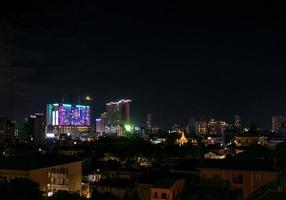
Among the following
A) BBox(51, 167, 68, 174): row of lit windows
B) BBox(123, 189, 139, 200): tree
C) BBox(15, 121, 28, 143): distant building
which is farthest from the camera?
BBox(15, 121, 28, 143): distant building

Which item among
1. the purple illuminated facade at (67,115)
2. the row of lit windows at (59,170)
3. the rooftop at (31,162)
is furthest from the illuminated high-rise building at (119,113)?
the row of lit windows at (59,170)

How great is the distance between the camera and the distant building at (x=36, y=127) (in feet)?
280

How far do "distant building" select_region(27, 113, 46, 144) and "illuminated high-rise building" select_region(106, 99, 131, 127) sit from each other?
3698 centimetres

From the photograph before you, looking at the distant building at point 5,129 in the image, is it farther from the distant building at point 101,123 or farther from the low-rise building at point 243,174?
the low-rise building at point 243,174

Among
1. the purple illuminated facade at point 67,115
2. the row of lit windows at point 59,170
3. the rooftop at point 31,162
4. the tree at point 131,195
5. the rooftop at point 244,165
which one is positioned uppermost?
the purple illuminated facade at point 67,115

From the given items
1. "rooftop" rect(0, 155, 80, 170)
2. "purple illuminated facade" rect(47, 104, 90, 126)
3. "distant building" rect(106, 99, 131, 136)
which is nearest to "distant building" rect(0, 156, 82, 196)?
"rooftop" rect(0, 155, 80, 170)

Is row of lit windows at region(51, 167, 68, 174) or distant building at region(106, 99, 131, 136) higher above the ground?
distant building at region(106, 99, 131, 136)

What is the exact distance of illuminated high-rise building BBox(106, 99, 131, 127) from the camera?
12481 cm

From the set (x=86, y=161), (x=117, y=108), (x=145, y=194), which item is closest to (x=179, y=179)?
(x=145, y=194)

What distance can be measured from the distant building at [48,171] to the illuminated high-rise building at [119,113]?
100854 mm

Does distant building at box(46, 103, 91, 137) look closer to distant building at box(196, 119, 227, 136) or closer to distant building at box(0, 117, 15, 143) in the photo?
distant building at box(0, 117, 15, 143)

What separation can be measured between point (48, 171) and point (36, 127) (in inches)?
2745

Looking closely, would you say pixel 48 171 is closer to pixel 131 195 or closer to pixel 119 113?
pixel 131 195

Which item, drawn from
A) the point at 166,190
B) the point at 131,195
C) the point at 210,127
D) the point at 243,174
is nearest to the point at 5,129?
the point at 210,127
